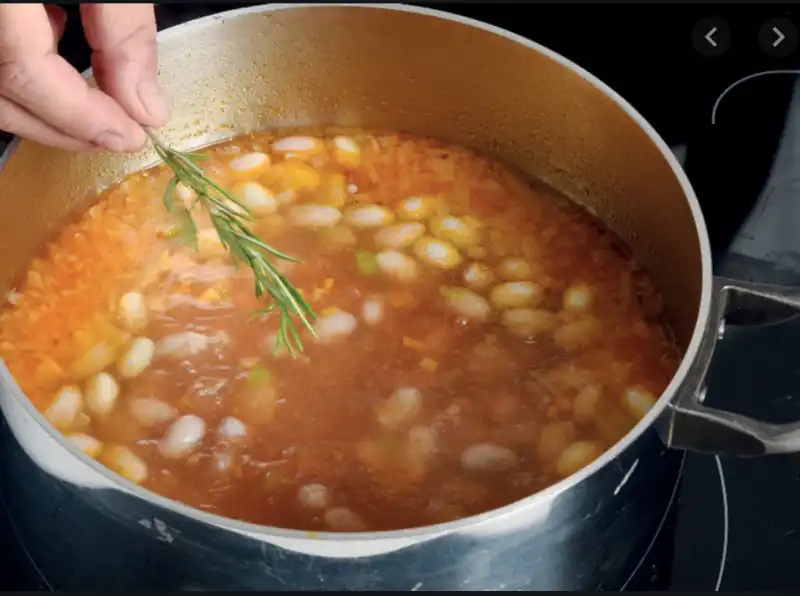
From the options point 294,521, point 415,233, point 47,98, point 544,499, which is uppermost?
point 47,98

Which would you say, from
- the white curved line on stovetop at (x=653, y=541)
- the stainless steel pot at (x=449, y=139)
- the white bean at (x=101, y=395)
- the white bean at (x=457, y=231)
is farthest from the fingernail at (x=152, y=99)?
the white curved line on stovetop at (x=653, y=541)

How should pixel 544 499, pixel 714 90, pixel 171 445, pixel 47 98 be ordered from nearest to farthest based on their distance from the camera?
pixel 544 499, pixel 47 98, pixel 171 445, pixel 714 90

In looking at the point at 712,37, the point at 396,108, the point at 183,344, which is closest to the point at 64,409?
the point at 183,344

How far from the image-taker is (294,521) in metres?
0.98

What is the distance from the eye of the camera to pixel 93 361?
112cm

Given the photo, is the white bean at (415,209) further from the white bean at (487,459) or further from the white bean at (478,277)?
the white bean at (487,459)

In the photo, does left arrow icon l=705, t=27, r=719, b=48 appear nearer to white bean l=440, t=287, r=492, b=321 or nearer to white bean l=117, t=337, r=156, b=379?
white bean l=440, t=287, r=492, b=321

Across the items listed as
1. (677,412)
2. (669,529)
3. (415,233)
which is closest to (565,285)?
(415,233)

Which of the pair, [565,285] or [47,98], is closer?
[47,98]

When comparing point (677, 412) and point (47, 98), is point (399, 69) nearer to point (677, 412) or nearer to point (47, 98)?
point (47, 98)

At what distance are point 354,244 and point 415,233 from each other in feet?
0.24

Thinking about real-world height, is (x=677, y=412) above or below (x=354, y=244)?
above

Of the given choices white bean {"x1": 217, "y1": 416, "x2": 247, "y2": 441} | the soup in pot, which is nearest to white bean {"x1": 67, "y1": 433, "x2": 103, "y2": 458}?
the soup in pot

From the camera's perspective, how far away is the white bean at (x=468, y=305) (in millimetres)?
1166
